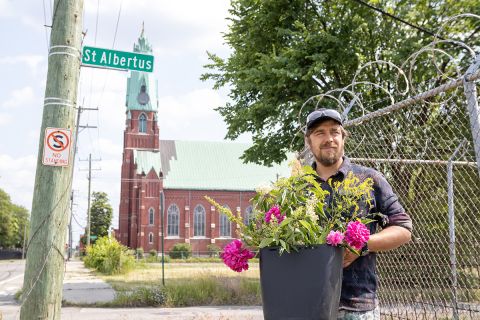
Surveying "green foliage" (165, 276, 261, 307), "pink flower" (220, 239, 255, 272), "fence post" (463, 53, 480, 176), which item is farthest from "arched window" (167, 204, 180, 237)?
"pink flower" (220, 239, 255, 272)

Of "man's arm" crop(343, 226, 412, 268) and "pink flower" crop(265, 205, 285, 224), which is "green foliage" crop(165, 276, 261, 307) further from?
"pink flower" crop(265, 205, 285, 224)

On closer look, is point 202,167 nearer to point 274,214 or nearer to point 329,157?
point 329,157

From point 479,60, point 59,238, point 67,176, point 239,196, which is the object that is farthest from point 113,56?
point 239,196

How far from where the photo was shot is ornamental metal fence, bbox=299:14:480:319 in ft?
16.3

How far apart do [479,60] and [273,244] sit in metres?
2.45

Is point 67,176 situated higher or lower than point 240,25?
lower

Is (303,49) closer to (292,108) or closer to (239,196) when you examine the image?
(292,108)

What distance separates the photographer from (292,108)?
1466 cm

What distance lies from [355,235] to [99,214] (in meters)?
74.9

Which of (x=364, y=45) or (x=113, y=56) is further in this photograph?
(x=364, y=45)

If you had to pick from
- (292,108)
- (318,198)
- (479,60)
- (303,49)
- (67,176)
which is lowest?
(318,198)

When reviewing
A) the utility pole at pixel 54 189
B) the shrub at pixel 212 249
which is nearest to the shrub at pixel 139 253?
the shrub at pixel 212 249

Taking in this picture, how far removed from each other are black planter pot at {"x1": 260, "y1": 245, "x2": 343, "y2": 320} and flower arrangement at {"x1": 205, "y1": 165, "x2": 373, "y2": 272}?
45 mm

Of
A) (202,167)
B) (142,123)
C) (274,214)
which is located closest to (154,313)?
(274,214)
